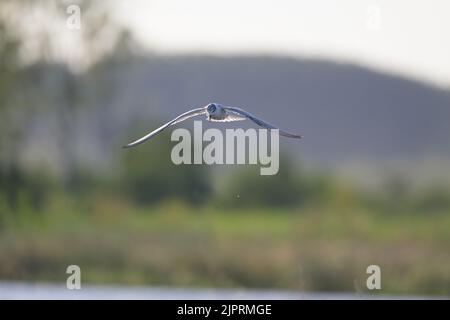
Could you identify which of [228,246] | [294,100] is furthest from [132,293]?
[294,100]

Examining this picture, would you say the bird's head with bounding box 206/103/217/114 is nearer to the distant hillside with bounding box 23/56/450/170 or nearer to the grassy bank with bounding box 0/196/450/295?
the grassy bank with bounding box 0/196/450/295

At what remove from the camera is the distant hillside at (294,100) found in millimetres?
Result: 35281

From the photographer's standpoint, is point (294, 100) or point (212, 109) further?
point (294, 100)

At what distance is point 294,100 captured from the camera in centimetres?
4034

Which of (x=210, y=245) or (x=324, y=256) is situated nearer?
(x=324, y=256)

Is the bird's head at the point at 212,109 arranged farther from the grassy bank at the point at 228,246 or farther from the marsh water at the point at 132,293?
the grassy bank at the point at 228,246

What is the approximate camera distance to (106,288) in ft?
72.6

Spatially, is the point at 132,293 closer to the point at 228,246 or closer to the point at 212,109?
the point at 228,246
